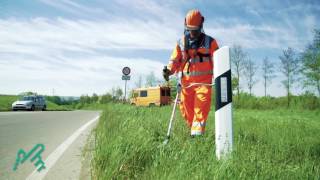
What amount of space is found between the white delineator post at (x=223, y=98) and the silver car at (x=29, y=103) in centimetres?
3401

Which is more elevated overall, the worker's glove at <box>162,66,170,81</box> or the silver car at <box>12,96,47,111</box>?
the worker's glove at <box>162,66,170,81</box>

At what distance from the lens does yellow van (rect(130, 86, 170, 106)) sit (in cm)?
4769

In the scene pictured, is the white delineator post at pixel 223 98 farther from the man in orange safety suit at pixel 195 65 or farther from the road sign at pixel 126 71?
the road sign at pixel 126 71

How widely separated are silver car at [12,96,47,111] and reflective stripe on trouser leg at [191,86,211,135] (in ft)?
107

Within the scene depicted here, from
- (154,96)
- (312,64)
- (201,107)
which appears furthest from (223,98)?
(154,96)

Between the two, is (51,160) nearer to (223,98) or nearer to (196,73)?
(196,73)

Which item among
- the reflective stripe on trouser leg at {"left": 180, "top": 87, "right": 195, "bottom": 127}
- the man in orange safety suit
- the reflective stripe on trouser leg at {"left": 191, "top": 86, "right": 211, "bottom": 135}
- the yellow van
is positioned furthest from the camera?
the yellow van

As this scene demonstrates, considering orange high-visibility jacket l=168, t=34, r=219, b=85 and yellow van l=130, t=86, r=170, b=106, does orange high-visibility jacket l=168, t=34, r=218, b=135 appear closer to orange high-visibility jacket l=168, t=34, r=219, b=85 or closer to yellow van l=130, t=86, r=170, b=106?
orange high-visibility jacket l=168, t=34, r=219, b=85

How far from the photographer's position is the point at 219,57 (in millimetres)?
3912

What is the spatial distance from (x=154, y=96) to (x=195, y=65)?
4276cm

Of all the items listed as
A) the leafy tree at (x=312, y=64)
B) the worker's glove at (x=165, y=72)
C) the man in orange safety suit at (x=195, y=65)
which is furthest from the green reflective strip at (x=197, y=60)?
the leafy tree at (x=312, y=64)

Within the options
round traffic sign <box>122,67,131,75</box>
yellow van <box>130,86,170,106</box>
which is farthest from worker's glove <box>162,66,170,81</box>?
yellow van <box>130,86,170,106</box>

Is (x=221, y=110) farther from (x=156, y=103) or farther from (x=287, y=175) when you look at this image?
(x=156, y=103)

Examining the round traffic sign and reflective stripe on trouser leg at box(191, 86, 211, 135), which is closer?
reflective stripe on trouser leg at box(191, 86, 211, 135)
